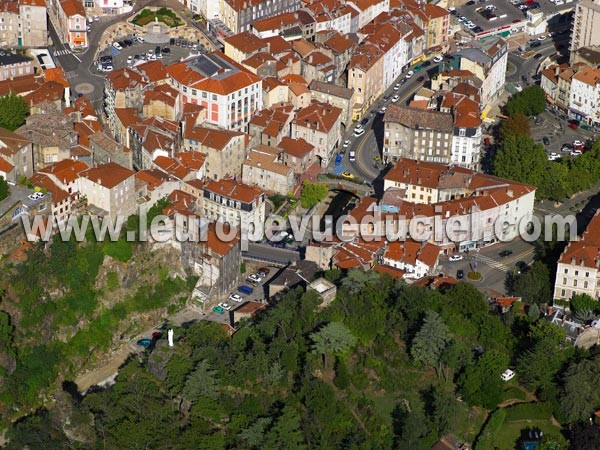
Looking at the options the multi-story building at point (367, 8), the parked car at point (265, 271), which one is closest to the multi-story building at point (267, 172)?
the parked car at point (265, 271)

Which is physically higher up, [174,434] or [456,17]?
[456,17]

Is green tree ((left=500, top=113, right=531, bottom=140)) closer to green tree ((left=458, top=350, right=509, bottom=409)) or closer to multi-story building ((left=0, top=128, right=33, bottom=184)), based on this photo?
green tree ((left=458, top=350, right=509, bottom=409))

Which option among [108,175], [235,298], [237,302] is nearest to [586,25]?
[235,298]

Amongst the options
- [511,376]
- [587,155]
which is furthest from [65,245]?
[587,155]

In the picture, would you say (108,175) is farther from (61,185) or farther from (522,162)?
(522,162)

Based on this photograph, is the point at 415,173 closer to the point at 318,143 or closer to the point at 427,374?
the point at 318,143

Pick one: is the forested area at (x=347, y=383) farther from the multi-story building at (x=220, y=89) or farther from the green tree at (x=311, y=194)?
the multi-story building at (x=220, y=89)

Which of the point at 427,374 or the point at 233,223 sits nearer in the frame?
the point at 427,374
